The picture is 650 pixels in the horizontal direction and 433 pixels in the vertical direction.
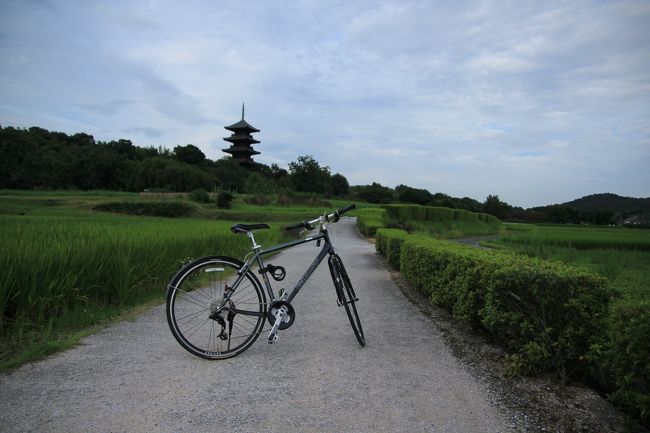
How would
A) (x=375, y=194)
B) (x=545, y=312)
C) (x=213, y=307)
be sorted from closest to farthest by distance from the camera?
(x=545, y=312), (x=213, y=307), (x=375, y=194)

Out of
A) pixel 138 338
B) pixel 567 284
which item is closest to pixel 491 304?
pixel 567 284

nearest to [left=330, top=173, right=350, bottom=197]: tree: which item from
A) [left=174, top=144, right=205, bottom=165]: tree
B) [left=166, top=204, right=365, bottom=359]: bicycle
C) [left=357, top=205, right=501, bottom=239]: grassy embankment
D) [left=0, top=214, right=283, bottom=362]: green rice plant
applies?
[left=174, top=144, right=205, bottom=165]: tree

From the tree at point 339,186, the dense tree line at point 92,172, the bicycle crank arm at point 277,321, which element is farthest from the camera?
the tree at point 339,186

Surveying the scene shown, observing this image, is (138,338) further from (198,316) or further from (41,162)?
(41,162)

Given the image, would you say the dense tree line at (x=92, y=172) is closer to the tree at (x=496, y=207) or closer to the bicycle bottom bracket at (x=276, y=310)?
the tree at (x=496, y=207)

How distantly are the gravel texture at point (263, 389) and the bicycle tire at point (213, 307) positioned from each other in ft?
0.57

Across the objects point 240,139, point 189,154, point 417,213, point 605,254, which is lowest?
point 605,254

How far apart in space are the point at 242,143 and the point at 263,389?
77535mm

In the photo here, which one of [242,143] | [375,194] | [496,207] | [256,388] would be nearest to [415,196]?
[375,194]

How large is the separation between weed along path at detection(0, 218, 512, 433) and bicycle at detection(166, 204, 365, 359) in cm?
19

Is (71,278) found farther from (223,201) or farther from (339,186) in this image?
(339,186)

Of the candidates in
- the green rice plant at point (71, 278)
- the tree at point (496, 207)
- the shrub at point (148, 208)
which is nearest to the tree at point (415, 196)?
the tree at point (496, 207)

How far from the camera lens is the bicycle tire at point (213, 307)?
3.75 m

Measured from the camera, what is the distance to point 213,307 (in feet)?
12.5
